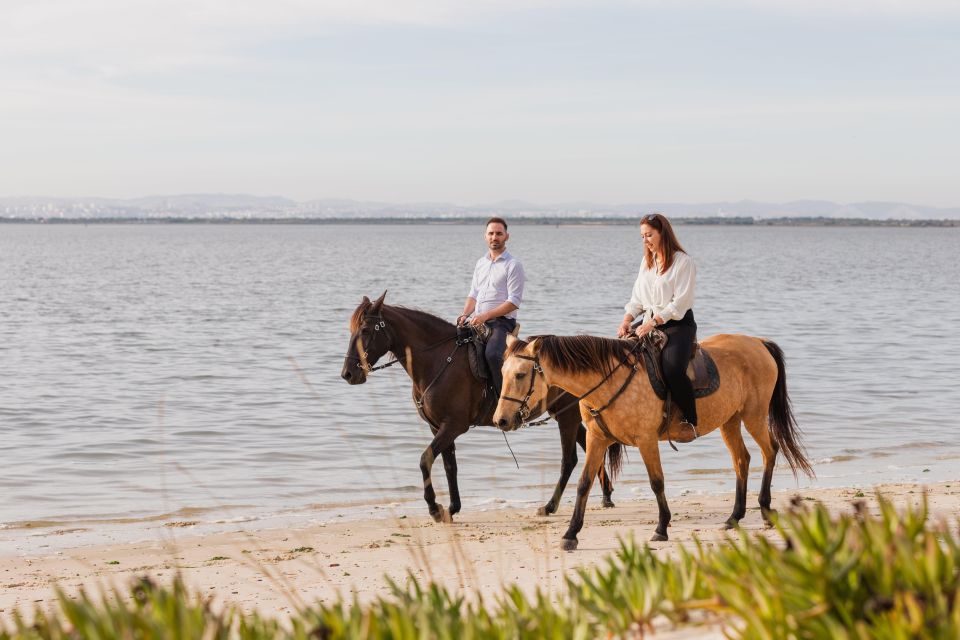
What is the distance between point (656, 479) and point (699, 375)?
36.5 inches

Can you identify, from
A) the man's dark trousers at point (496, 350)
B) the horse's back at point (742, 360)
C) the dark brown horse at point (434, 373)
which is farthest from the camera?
the man's dark trousers at point (496, 350)

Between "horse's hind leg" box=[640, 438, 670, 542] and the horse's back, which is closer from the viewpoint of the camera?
"horse's hind leg" box=[640, 438, 670, 542]

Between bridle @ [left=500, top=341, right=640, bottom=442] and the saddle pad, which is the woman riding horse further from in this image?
bridle @ [left=500, top=341, right=640, bottom=442]

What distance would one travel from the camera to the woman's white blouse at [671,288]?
28.0 feet

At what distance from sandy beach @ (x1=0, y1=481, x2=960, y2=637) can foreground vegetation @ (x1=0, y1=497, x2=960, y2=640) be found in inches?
82.5

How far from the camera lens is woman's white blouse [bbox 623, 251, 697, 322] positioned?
8547 mm

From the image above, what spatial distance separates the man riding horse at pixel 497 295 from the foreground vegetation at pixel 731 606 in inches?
216

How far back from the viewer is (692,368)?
29.0ft

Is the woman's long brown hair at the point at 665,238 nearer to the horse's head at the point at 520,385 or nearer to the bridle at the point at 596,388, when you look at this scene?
the bridle at the point at 596,388

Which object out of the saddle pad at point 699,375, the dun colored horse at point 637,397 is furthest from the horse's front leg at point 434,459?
the saddle pad at point 699,375

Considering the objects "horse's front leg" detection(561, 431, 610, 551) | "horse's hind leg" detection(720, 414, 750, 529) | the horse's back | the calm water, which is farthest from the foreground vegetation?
"horse's hind leg" detection(720, 414, 750, 529)

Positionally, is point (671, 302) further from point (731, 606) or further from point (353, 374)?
point (731, 606)

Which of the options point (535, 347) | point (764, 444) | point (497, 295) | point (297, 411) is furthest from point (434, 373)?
point (297, 411)

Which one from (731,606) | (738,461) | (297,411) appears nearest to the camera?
(731,606)
